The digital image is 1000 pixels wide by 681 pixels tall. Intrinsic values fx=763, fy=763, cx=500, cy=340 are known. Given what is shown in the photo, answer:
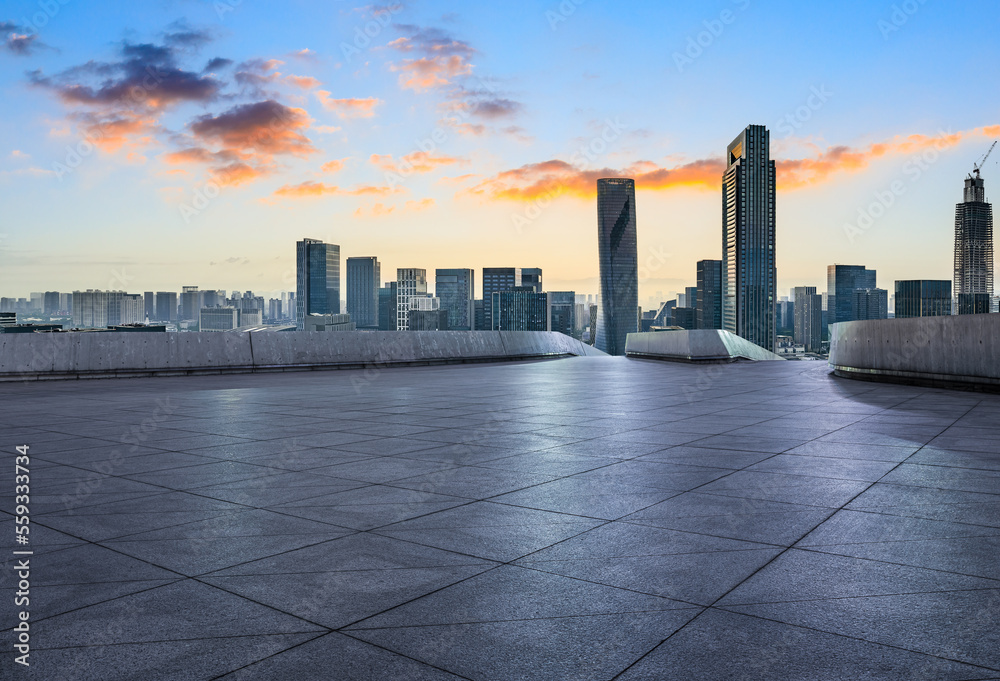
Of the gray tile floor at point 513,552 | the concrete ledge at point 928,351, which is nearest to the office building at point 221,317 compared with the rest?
the concrete ledge at point 928,351

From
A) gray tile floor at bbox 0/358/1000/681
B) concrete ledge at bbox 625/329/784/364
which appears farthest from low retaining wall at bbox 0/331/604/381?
gray tile floor at bbox 0/358/1000/681

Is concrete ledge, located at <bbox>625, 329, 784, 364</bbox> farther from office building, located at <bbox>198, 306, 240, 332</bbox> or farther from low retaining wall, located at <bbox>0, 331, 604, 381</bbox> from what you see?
office building, located at <bbox>198, 306, 240, 332</bbox>

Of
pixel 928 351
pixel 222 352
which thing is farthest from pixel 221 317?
pixel 928 351

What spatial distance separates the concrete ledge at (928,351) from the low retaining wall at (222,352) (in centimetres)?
1379

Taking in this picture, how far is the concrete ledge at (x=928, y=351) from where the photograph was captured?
46.1 ft

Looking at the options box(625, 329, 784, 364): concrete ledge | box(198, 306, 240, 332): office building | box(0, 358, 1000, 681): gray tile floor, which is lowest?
box(0, 358, 1000, 681): gray tile floor

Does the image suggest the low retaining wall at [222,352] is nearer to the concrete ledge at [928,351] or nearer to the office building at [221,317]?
the concrete ledge at [928,351]

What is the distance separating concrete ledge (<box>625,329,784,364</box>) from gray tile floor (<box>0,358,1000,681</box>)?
18.2 metres

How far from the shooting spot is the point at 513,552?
4.33 m

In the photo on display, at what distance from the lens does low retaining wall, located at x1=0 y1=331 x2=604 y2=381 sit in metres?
19.2

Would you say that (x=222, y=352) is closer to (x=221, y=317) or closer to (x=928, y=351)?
(x=928, y=351)

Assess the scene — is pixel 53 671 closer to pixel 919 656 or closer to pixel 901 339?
pixel 919 656

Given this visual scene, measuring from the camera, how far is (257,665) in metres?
2.89

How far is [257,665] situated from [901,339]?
54.2ft
